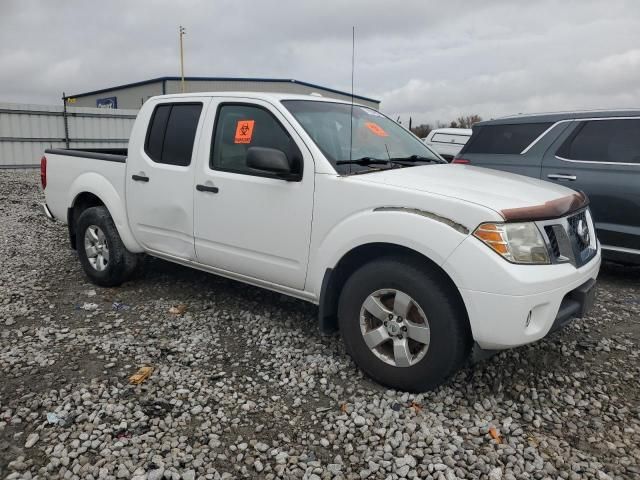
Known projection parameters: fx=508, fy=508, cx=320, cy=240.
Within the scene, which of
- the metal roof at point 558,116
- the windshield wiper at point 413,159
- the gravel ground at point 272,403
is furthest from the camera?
the metal roof at point 558,116

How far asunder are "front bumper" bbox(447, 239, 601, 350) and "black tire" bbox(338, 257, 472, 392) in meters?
0.11

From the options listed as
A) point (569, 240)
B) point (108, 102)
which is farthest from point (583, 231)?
point (108, 102)

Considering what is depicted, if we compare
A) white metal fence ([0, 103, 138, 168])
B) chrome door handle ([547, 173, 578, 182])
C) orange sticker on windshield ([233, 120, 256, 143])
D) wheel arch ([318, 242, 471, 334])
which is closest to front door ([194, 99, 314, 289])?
orange sticker on windshield ([233, 120, 256, 143])

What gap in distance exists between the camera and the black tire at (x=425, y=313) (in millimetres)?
2867

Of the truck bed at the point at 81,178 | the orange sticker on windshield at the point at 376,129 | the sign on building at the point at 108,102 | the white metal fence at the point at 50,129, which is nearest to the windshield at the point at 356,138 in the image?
the orange sticker on windshield at the point at 376,129

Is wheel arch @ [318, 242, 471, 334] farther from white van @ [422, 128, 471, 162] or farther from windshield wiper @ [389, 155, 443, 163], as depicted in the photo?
white van @ [422, 128, 471, 162]

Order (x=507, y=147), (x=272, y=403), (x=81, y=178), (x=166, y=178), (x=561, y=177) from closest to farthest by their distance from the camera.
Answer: (x=272, y=403)
(x=166, y=178)
(x=81, y=178)
(x=561, y=177)
(x=507, y=147)

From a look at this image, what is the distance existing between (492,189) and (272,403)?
1870 millimetres

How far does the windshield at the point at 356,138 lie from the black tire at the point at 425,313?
2.55 feet

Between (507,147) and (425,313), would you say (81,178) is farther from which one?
(507,147)

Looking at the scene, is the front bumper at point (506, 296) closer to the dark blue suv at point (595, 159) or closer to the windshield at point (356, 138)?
the windshield at point (356, 138)

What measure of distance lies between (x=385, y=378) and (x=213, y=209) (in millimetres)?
1851

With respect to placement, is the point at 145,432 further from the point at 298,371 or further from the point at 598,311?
the point at 598,311

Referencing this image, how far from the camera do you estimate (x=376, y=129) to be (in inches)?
160
